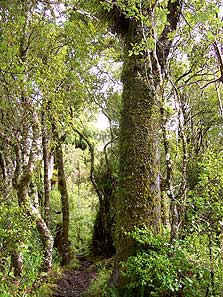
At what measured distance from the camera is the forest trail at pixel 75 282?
7225 mm

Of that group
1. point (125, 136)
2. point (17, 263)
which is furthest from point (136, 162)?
point (17, 263)

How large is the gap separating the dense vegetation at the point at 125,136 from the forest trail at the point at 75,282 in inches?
11.1

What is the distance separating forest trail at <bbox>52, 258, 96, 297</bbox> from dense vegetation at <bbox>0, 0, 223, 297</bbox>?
0.28 metres

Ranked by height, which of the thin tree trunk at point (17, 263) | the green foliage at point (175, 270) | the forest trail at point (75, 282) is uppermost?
the green foliage at point (175, 270)

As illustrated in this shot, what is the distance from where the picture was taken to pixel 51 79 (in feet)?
24.5

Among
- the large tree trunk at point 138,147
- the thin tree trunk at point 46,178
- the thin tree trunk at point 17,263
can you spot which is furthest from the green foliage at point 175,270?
the thin tree trunk at point 46,178

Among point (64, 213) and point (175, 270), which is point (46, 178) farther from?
point (175, 270)

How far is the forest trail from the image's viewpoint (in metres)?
7.23

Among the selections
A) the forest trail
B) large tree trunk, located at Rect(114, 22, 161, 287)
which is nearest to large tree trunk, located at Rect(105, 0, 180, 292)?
large tree trunk, located at Rect(114, 22, 161, 287)

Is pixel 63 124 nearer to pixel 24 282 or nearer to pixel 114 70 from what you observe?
pixel 114 70

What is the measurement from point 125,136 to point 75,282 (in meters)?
4.86

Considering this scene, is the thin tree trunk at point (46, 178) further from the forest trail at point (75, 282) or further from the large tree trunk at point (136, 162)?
the large tree trunk at point (136, 162)

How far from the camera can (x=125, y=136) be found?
238 inches

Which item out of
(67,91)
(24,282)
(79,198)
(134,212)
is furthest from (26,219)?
(79,198)
